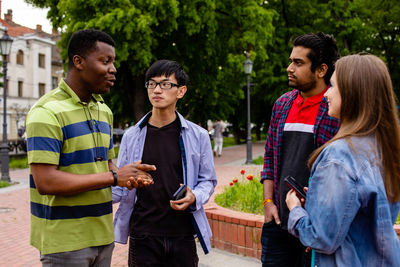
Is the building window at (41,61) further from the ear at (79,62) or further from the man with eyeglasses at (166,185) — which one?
the ear at (79,62)

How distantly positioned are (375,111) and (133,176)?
1233 millimetres

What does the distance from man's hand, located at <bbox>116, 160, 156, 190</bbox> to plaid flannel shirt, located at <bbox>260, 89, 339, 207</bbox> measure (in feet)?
3.13

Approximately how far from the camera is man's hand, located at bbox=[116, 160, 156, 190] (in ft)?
6.84

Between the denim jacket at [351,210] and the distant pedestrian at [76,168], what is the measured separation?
913mm

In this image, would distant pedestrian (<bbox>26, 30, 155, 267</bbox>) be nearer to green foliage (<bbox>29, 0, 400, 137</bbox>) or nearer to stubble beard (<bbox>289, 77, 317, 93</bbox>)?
stubble beard (<bbox>289, 77, 317, 93</bbox>)

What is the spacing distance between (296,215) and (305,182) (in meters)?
0.63

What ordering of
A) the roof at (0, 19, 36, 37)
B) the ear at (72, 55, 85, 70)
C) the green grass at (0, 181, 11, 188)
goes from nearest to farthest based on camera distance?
the ear at (72, 55, 85, 70) → the green grass at (0, 181, 11, 188) → the roof at (0, 19, 36, 37)

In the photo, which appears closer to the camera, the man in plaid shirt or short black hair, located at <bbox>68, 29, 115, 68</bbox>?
short black hair, located at <bbox>68, 29, 115, 68</bbox>

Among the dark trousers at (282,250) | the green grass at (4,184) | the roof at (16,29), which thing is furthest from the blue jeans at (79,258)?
the roof at (16,29)

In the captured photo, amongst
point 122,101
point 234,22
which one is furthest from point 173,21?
point 122,101

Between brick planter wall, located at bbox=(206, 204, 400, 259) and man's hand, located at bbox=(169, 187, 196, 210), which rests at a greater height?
man's hand, located at bbox=(169, 187, 196, 210)

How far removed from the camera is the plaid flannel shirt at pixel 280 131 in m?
2.46

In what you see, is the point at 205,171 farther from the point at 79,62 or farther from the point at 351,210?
the point at 351,210

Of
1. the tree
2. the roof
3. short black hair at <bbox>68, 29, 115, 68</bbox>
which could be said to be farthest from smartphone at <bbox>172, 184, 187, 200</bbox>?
the roof
